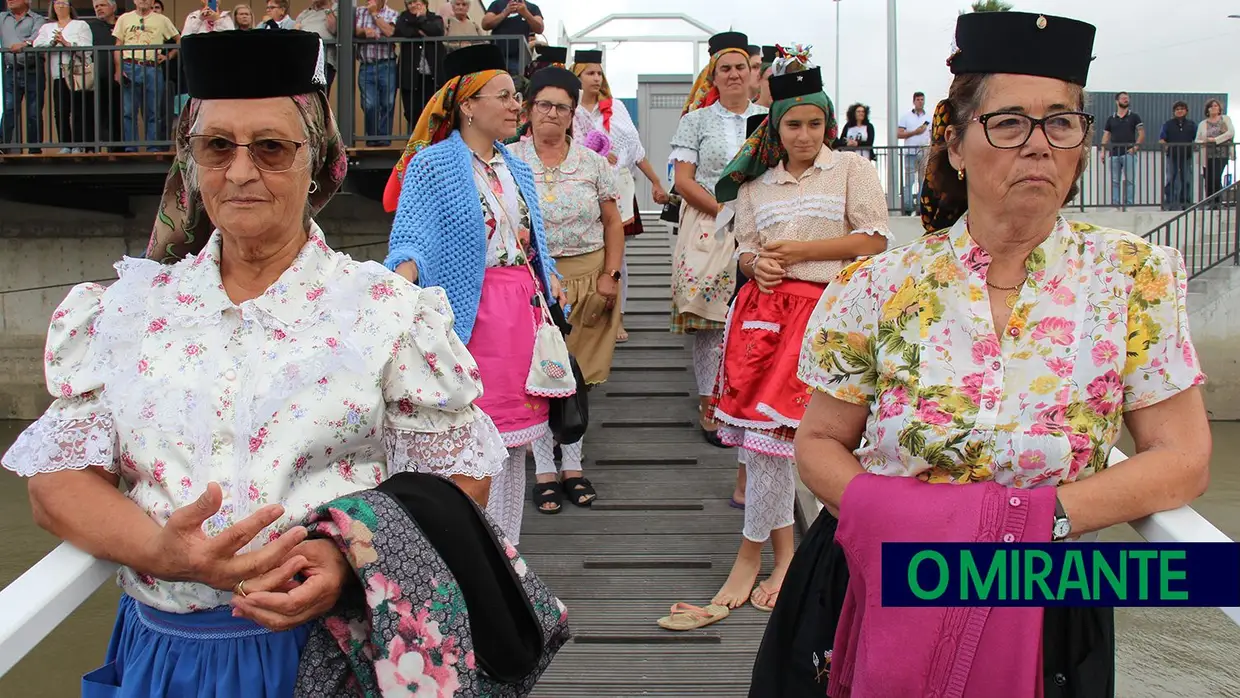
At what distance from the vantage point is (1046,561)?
166cm

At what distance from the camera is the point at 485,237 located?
11.9ft

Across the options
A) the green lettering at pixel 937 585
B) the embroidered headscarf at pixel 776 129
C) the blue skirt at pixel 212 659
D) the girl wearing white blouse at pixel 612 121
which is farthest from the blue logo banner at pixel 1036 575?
the girl wearing white blouse at pixel 612 121

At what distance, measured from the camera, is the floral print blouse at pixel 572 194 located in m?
5.18

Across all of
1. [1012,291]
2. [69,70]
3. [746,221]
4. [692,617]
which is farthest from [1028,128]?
[69,70]

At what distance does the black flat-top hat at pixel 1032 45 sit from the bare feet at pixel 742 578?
255 centimetres

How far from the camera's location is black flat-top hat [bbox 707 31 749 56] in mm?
6039

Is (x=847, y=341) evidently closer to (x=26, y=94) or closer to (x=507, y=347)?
(x=507, y=347)

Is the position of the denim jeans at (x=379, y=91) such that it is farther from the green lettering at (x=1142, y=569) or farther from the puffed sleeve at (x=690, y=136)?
the green lettering at (x=1142, y=569)

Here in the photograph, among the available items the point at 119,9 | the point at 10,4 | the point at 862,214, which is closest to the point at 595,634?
the point at 862,214

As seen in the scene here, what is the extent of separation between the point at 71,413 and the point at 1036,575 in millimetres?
1531

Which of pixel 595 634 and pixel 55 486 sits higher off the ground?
pixel 55 486

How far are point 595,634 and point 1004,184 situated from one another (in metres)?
2.61

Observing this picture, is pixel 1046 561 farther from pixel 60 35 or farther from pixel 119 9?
pixel 119 9

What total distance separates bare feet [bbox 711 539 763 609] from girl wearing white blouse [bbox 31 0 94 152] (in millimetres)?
7655
